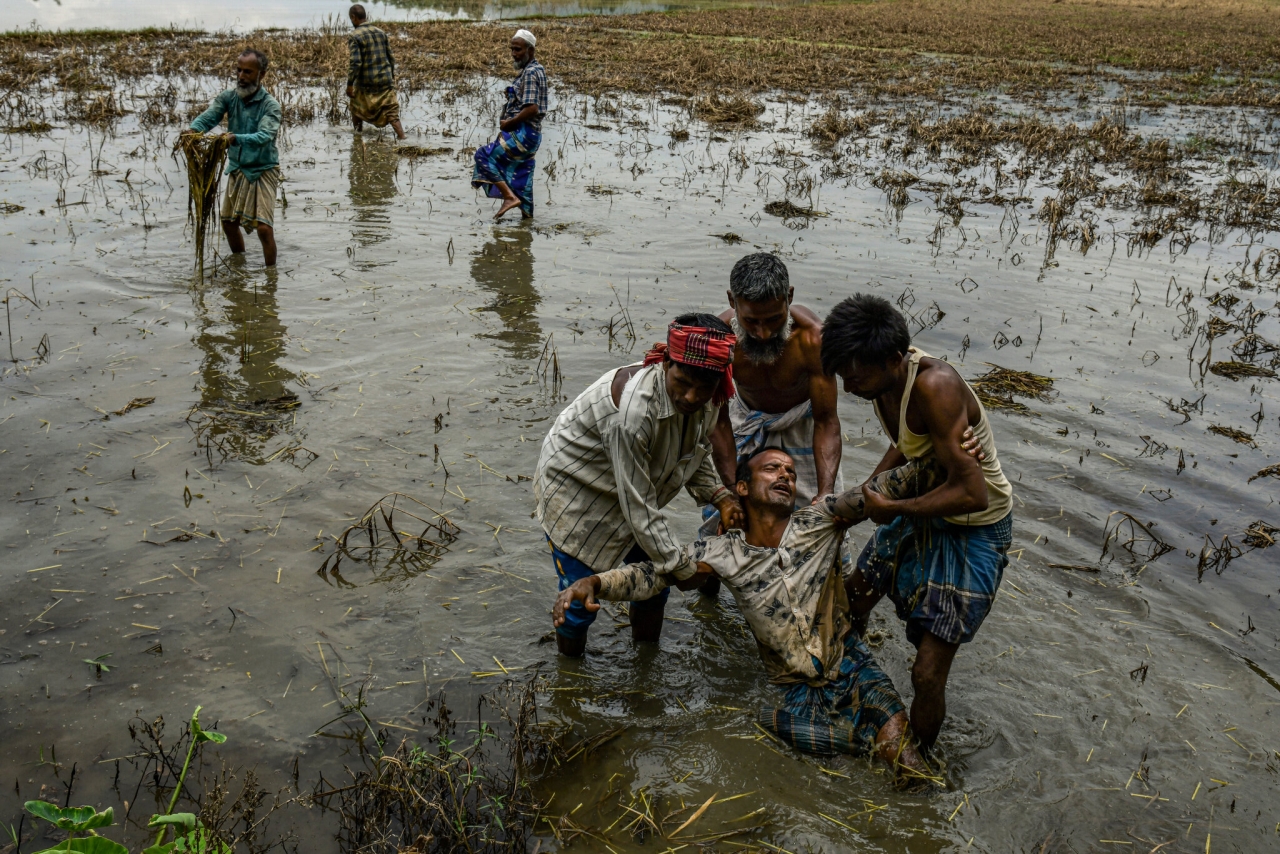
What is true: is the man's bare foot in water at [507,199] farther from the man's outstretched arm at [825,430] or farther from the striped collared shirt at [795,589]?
the striped collared shirt at [795,589]

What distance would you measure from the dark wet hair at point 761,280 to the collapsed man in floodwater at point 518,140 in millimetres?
6055

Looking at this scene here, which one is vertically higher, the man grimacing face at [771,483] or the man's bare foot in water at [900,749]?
the man grimacing face at [771,483]

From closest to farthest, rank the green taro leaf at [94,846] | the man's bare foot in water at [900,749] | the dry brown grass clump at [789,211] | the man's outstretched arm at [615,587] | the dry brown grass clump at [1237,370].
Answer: the green taro leaf at [94,846], the man's outstretched arm at [615,587], the man's bare foot in water at [900,749], the dry brown grass clump at [1237,370], the dry brown grass clump at [789,211]

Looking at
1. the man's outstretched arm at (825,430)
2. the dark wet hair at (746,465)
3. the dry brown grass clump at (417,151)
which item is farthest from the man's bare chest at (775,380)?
the dry brown grass clump at (417,151)

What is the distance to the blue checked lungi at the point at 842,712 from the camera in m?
3.41

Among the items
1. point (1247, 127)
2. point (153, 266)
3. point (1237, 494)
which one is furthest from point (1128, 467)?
point (1247, 127)

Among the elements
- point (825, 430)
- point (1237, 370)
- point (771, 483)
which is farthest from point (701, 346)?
point (1237, 370)

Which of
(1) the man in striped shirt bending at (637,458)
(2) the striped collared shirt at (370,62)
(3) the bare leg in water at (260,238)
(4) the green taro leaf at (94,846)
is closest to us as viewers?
(4) the green taro leaf at (94,846)

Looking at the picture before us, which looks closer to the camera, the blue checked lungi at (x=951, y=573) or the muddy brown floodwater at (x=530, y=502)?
the blue checked lungi at (x=951, y=573)

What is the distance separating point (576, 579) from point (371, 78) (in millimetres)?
11208

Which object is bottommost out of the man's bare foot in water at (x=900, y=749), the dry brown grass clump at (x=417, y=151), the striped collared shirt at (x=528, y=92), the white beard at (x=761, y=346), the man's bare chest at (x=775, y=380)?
the man's bare foot in water at (x=900, y=749)

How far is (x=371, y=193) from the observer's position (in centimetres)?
1045

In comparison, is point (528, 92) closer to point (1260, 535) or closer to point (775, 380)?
point (775, 380)

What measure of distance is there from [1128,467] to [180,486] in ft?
17.3
